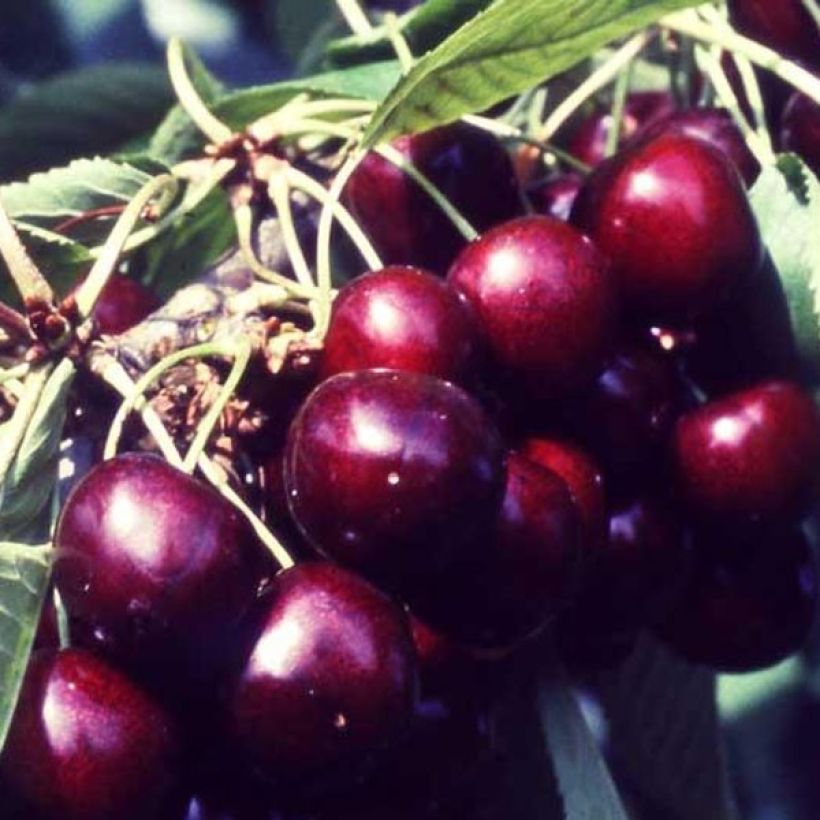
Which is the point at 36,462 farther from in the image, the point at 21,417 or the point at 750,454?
the point at 750,454

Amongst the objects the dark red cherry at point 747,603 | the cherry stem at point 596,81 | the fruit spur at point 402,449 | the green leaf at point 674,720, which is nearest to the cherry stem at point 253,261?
the fruit spur at point 402,449

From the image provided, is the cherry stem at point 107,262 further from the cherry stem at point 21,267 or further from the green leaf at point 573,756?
the green leaf at point 573,756

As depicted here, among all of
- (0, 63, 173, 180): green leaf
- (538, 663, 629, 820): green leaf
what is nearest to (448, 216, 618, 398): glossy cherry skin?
(538, 663, 629, 820): green leaf

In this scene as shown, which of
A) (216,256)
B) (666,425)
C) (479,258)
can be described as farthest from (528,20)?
(216,256)

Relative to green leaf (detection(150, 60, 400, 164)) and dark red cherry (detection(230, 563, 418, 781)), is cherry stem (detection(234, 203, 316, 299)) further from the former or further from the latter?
dark red cherry (detection(230, 563, 418, 781))

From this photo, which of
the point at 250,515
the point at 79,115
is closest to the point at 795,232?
the point at 250,515

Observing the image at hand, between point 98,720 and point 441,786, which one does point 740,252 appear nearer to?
point 441,786
